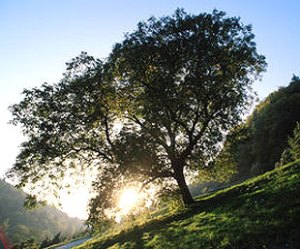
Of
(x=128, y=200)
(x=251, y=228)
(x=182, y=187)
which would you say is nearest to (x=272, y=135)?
(x=182, y=187)

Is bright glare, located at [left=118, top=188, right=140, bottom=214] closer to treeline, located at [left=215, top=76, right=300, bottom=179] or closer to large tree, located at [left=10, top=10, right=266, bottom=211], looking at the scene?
large tree, located at [left=10, top=10, right=266, bottom=211]

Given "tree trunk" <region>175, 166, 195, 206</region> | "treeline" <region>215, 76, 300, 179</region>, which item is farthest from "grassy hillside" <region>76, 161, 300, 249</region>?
"treeline" <region>215, 76, 300, 179</region>

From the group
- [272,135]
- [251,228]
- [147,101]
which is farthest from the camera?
[272,135]

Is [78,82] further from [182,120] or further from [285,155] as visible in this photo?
[285,155]

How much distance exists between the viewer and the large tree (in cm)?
2912

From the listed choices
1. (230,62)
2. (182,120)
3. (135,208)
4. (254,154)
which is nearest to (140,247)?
(135,208)

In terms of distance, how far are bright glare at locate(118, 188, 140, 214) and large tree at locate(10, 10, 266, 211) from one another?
1.70m

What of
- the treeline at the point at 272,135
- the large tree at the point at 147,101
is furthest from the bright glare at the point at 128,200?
the treeline at the point at 272,135

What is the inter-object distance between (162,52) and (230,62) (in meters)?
7.12

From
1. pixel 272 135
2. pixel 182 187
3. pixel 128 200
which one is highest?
pixel 272 135

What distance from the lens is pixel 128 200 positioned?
104 feet

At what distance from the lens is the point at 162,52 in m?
29.4

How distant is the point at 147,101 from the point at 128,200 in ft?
35.2

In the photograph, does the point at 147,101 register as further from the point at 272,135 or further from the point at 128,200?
the point at 272,135
